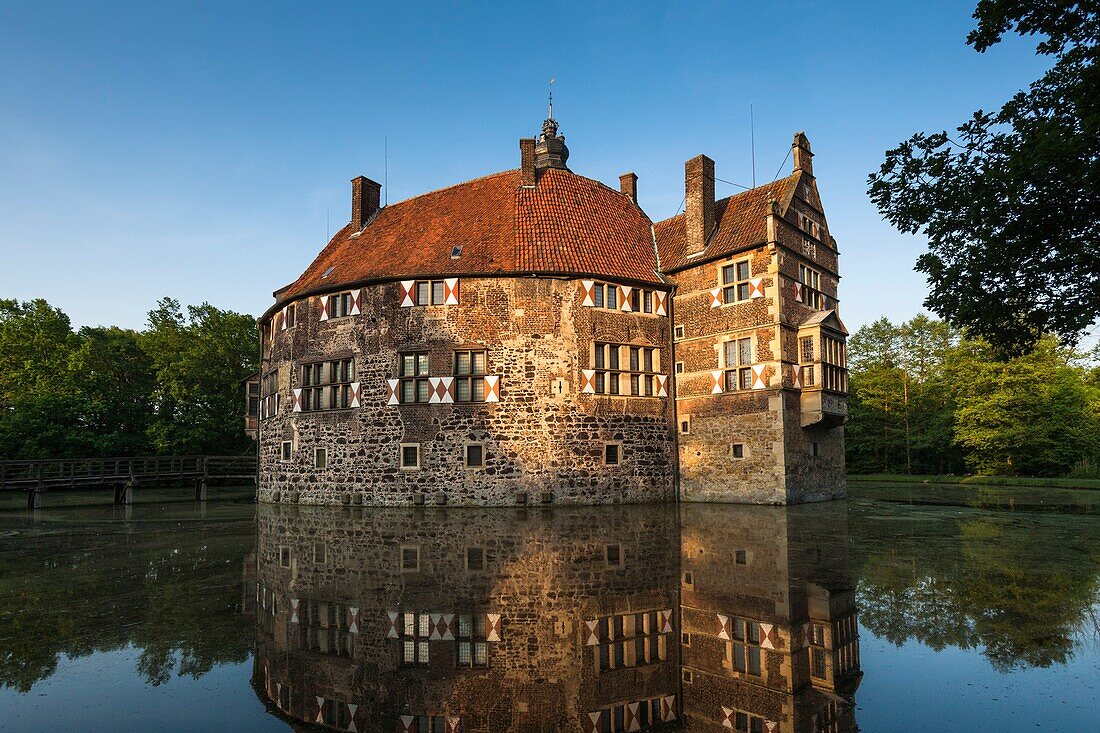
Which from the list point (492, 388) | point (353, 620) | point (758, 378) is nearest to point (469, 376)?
point (492, 388)

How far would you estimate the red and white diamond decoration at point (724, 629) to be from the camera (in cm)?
675

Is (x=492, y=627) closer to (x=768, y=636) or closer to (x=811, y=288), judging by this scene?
(x=768, y=636)

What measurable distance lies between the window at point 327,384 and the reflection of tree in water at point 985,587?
682 inches

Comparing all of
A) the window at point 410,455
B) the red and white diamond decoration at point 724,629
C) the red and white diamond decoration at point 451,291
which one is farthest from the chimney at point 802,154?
the red and white diamond decoration at point 724,629

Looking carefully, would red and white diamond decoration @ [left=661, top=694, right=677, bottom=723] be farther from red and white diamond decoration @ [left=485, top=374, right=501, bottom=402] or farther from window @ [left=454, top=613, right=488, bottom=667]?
red and white diamond decoration @ [left=485, top=374, right=501, bottom=402]

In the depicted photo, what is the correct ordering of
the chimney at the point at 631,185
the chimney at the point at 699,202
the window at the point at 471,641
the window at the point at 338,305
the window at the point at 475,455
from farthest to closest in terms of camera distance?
1. the chimney at the point at 631,185
2. the chimney at the point at 699,202
3. the window at the point at 338,305
4. the window at the point at 475,455
5. the window at the point at 471,641

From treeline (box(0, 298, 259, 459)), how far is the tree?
133ft

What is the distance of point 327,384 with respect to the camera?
2539cm

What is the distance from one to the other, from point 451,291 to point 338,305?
4857 millimetres

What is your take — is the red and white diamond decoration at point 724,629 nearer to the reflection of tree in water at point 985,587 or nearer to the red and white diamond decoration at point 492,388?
the reflection of tree in water at point 985,587

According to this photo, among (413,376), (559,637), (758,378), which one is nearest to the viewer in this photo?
(559,637)

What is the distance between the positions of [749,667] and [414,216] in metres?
25.6

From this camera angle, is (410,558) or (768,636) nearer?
(768,636)

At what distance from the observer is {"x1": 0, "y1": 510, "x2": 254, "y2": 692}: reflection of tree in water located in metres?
6.33
